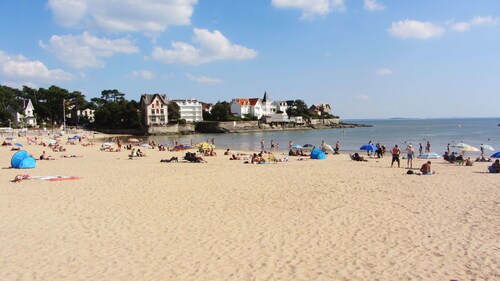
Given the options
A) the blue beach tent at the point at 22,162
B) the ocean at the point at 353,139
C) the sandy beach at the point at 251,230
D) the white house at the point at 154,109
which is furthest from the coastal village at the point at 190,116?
the sandy beach at the point at 251,230

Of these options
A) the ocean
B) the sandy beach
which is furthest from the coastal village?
the sandy beach

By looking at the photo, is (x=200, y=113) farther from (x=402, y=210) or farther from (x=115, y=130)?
(x=402, y=210)

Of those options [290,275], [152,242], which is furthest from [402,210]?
[152,242]

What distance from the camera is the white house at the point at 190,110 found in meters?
111

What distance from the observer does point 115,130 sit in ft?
303

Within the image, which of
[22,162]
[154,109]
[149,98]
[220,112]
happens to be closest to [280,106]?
[220,112]

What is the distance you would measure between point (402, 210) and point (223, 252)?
5708mm

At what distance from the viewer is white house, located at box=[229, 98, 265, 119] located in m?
120

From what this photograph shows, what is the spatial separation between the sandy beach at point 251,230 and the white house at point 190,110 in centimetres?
9713

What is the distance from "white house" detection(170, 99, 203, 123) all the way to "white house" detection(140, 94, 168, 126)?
11.6 m

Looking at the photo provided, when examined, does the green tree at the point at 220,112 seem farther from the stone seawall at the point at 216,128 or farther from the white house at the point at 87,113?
the white house at the point at 87,113

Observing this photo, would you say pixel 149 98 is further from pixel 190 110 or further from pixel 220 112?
pixel 220 112

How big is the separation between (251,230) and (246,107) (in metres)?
114

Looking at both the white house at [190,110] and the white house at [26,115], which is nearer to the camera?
the white house at [26,115]
